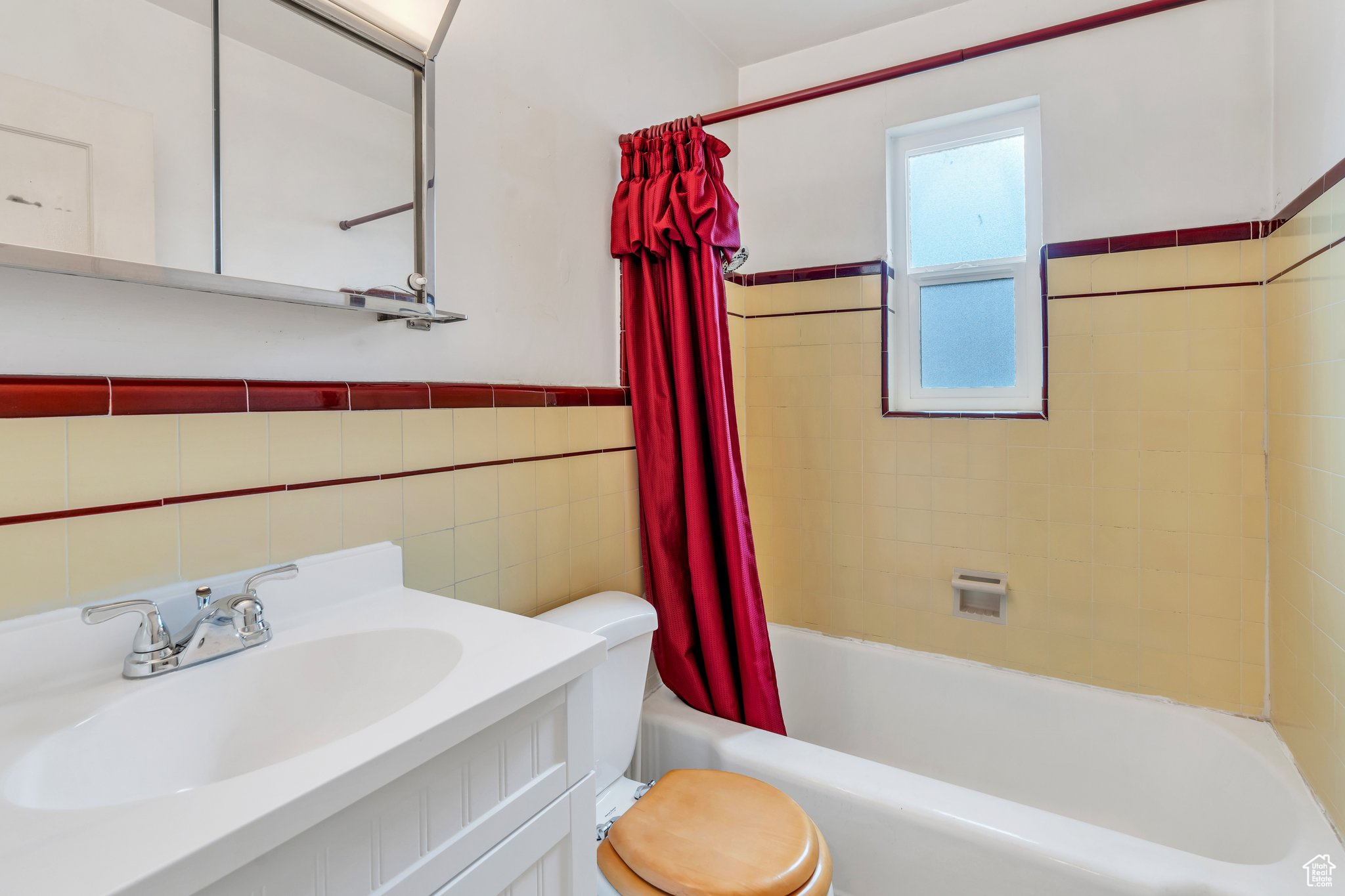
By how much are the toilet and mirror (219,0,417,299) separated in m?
0.72

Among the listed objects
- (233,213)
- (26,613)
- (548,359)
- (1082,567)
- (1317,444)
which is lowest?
(1082,567)

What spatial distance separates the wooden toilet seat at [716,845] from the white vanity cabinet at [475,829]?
0.20m

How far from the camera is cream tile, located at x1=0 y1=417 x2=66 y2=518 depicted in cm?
74

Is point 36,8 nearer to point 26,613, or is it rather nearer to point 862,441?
point 26,613

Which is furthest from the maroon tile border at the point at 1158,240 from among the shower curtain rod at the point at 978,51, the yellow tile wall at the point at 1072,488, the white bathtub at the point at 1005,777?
the white bathtub at the point at 1005,777

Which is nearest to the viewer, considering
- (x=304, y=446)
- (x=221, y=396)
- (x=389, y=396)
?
(x=221, y=396)

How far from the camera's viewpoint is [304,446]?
3.31 ft

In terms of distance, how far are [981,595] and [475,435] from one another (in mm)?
1610

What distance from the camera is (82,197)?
2.42 feet

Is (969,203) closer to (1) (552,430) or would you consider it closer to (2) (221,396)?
(1) (552,430)

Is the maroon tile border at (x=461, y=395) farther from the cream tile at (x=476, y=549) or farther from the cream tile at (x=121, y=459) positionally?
the cream tile at (x=121, y=459)

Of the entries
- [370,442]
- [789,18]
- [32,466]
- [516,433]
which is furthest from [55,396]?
[789,18]

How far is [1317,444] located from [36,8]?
2.18 m

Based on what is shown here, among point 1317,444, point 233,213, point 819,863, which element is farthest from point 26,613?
point 1317,444
